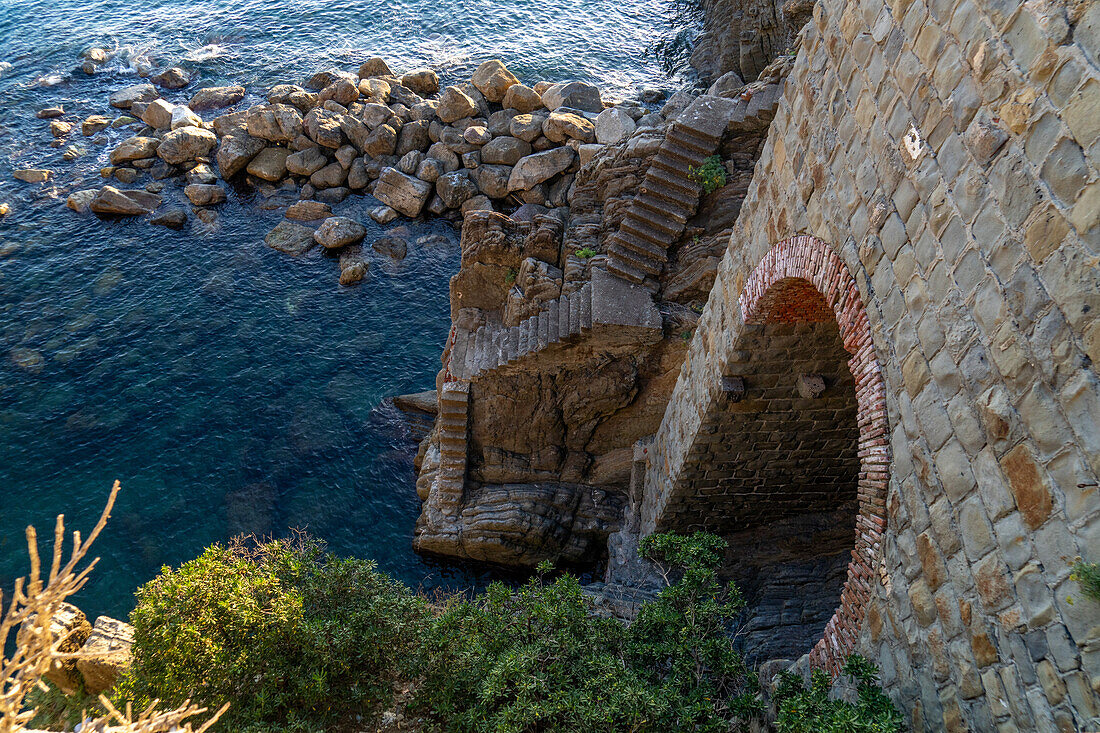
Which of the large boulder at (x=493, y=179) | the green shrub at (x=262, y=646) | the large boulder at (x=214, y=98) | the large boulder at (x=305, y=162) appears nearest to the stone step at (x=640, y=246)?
the large boulder at (x=493, y=179)

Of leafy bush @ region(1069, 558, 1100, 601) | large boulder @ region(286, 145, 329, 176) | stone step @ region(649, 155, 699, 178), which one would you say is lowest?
leafy bush @ region(1069, 558, 1100, 601)

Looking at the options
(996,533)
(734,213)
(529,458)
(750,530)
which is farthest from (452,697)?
(734,213)

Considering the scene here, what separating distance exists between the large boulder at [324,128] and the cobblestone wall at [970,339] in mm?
20084

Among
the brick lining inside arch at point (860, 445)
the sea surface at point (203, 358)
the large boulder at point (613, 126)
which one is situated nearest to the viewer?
the brick lining inside arch at point (860, 445)

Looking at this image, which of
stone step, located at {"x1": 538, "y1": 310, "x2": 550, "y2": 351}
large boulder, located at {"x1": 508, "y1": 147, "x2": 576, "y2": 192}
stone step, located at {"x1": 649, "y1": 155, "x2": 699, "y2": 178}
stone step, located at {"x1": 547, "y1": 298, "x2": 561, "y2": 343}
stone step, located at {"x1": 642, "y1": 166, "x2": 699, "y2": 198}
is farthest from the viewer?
large boulder, located at {"x1": 508, "y1": 147, "x2": 576, "y2": 192}

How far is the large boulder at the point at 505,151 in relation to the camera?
21953 millimetres

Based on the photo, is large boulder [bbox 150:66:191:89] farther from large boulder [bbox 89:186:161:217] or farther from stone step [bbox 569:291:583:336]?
stone step [bbox 569:291:583:336]

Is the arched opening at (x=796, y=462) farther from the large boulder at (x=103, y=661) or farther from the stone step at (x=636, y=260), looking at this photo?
the large boulder at (x=103, y=661)

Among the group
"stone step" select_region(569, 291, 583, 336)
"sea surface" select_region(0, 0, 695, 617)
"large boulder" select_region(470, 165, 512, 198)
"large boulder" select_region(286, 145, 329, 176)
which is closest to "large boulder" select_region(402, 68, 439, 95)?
"sea surface" select_region(0, 0, 695, 617)

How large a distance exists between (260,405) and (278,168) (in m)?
9.65

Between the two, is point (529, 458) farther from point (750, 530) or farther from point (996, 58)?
point (996, 58)

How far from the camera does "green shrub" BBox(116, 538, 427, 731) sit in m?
6.70

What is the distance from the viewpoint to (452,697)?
268 inches

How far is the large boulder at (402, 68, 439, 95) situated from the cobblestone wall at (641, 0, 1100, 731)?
Result: 862 inches
